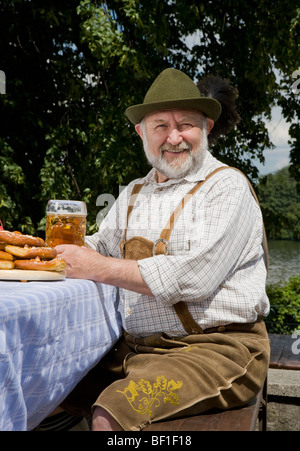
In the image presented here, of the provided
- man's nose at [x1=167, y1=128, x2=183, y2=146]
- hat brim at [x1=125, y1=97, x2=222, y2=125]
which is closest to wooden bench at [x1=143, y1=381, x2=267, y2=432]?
man's nose at [x1=167, y1=128, x2=183, y2=146]

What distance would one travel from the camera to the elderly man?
175 centimetres

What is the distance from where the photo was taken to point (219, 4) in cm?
A: 735

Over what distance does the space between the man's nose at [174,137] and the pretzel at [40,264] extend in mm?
760

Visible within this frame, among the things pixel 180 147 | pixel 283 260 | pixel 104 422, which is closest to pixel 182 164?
pixel 180 147

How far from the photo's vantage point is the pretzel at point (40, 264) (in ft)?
6.12

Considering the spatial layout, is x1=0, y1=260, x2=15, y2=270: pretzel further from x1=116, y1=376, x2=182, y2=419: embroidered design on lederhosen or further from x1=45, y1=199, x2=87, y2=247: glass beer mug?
x1=116, y1=376, x2=182, y2=419: embroidered design on lederhosen

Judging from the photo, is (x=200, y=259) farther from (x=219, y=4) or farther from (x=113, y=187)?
(x=219, y=4)

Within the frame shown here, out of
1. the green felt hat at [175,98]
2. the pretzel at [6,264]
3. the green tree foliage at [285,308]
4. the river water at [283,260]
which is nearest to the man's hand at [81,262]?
the pretzel at [6,264]

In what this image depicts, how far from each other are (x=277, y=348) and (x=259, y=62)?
13.9 feet

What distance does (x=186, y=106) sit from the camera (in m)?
2.32

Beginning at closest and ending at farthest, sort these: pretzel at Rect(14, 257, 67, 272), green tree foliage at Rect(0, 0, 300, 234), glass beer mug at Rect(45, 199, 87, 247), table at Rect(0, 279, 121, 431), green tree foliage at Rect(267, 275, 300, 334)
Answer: table at Rect(0, 279, 121, 431) → pretzel at Rect(14, 257, 67, 272) → glass beer mug at Rect(45, 199, 87, 247) → green tree foliage at Rect(267, 275, 300, 334) → green tree foliage at Rect(0, 0, 300, 234)

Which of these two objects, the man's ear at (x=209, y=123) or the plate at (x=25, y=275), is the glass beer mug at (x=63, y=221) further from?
the man's ear at (x=209, y=123)

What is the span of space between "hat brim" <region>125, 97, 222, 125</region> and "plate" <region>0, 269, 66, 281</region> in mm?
870

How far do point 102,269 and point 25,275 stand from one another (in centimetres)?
28
